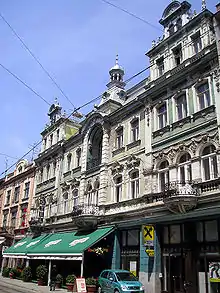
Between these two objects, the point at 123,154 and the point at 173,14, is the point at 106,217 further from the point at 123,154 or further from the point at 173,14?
the point at 173,14

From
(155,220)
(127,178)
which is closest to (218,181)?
(155,220)

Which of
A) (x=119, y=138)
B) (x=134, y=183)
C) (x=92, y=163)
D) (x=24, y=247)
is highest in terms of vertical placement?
(x=119, y=138)

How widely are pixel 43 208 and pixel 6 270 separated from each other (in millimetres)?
7018

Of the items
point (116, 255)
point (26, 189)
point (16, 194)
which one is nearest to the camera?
point (116, 255)

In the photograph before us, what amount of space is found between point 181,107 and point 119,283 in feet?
36.2

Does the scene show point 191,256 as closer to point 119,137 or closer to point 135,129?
point 135,129

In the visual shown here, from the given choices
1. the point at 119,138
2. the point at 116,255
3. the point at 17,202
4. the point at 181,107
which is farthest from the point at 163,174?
the point at 17,202

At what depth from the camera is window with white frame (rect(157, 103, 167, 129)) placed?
21812 millimetres

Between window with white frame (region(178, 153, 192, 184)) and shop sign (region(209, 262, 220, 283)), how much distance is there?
180 inches

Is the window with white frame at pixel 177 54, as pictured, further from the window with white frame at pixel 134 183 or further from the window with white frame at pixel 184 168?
the window with white frame at pixel 134 183

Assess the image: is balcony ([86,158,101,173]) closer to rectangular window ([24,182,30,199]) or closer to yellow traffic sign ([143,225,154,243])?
yellow traffic sign ([143,225,154,243])

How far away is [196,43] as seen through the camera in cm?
2105

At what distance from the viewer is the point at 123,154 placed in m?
24.7

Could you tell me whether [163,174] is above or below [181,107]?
below
